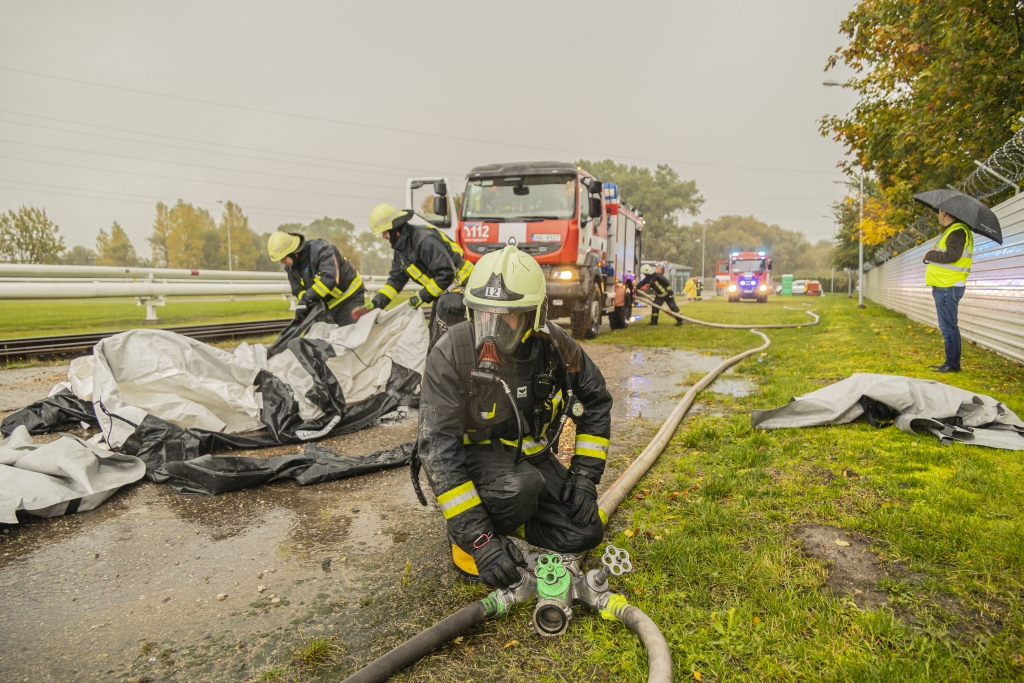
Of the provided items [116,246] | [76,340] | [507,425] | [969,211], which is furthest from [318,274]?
[116,246]

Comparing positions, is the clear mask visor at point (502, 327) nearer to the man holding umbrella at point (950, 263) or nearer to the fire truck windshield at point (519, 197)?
the man holding umbrella at point (950, 263)

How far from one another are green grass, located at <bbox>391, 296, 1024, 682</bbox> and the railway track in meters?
6.18

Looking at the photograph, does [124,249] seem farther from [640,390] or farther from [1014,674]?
[1014,674]

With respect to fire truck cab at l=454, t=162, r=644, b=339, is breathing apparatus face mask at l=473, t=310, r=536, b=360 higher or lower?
lower

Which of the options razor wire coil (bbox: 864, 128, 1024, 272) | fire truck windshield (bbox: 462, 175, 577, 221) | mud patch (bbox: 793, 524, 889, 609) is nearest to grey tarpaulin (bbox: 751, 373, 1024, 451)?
mud patch (bbox: 793, 524, 889, 609)

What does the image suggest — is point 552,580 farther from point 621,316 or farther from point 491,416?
point 621,316

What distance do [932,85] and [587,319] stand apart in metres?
6.23

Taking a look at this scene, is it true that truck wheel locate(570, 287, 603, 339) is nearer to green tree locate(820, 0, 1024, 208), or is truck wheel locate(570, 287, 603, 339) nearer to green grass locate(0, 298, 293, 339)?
green tree locate(820, 0, 1024, 208)

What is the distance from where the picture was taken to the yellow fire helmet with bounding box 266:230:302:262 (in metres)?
6.50

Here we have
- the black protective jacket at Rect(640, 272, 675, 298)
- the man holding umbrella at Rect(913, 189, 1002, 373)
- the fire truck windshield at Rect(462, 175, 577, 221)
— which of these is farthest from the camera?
the black protective jacket at Rect(640, 272, 675, 298)

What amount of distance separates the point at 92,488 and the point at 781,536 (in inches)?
149

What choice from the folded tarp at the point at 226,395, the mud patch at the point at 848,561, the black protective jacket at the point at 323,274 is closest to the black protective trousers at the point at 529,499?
the mud patch at the point at 848,561

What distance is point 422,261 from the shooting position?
20.7 ft

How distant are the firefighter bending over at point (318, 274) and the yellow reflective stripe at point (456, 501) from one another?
459cm
